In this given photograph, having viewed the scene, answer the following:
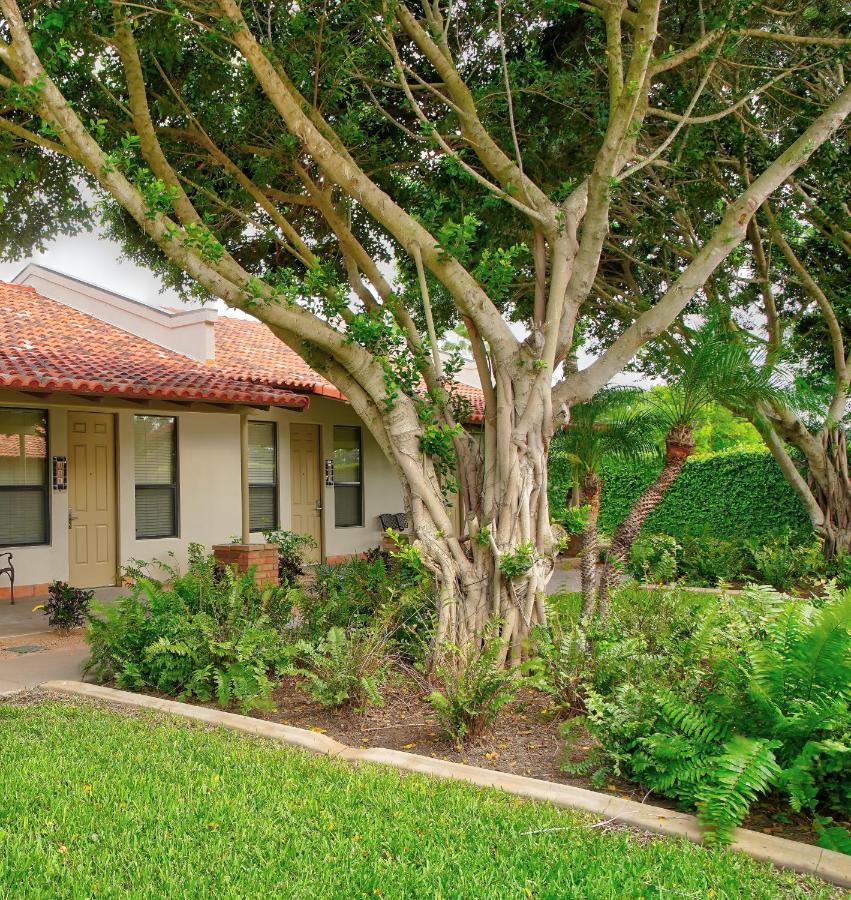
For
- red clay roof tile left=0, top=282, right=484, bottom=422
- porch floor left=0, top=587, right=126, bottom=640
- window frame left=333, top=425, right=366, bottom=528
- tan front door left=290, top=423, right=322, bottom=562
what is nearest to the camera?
porch floor left=0, top=587, right=126, bottom=640

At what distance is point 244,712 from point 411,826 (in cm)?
236

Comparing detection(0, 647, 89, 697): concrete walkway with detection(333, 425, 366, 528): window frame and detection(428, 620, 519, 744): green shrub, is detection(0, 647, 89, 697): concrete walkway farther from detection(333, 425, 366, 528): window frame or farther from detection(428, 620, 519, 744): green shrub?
detection(333, 425, 366, 528): window frame

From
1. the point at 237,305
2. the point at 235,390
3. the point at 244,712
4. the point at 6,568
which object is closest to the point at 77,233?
the point at 235,390

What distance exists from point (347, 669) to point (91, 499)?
8121mm

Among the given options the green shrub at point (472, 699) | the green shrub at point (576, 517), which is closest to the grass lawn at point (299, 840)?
the green shrub at point (472, 699)

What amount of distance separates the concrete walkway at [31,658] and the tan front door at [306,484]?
581 centimetres

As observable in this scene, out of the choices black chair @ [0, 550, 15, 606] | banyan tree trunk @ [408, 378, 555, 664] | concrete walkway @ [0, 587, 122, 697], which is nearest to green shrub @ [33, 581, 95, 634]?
concrete walkway @ [0, 587, 122, 697]

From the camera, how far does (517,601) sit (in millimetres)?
6234

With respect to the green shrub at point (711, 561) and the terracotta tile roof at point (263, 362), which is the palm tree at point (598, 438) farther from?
the green shrub at point (711, 561)

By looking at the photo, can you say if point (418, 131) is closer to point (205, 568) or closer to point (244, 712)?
point (205, 568)

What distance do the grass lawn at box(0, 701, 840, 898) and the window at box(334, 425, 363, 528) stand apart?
38.2ft

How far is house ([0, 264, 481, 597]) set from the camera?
1152 cm

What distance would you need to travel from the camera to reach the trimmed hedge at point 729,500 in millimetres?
15305

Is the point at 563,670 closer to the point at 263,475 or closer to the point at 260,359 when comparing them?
the point at 263,475
